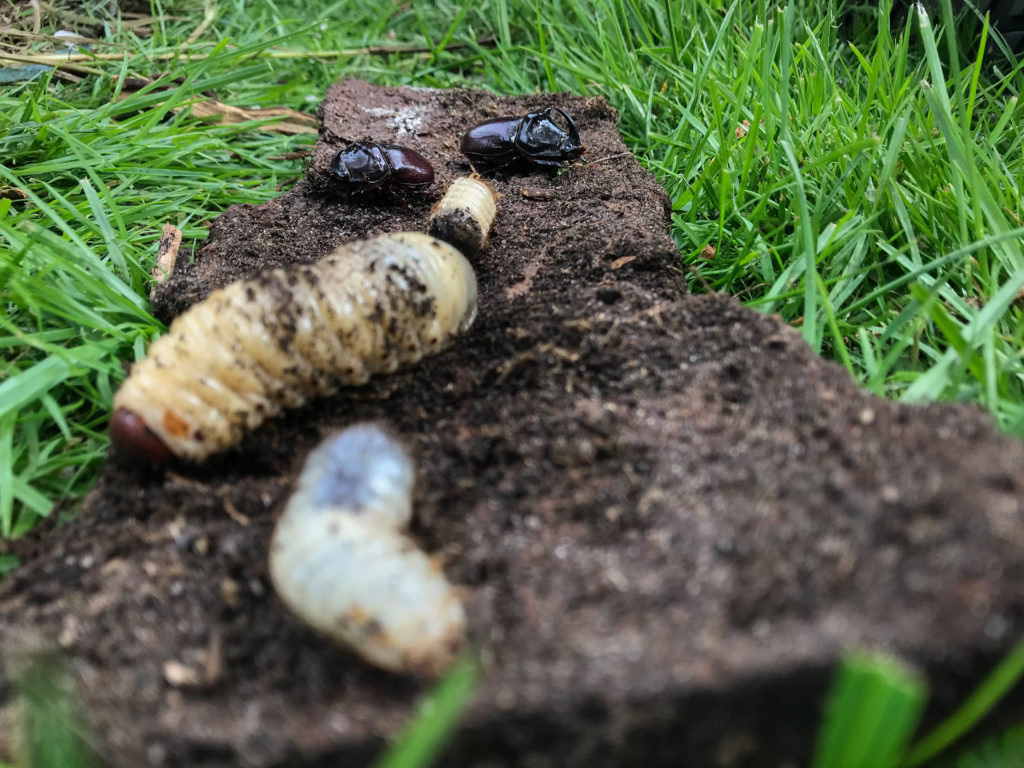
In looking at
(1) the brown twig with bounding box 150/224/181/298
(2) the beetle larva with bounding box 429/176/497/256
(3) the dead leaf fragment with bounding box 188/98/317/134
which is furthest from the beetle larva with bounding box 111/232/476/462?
(3) the dead leaf fragment with bounding box 188/98/317/134

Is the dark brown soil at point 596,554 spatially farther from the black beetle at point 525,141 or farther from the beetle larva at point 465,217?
the black beetle at point 525,141

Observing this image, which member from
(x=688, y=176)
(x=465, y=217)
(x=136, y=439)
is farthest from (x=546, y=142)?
(x=136, y=439)

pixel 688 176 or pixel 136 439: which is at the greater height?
pixel 688 176

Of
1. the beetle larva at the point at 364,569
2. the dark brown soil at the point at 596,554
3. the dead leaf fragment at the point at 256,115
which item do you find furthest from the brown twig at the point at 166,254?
the beetle larva at the point at 364,569

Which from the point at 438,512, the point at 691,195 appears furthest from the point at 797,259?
the point at 438,512

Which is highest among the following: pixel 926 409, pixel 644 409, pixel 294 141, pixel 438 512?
pixel 926 409

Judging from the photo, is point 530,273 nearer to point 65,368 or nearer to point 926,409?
point 926,409

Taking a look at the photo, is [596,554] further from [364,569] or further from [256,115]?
[256,115]
